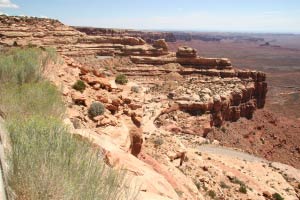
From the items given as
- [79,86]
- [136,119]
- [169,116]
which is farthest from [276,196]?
[169,116]

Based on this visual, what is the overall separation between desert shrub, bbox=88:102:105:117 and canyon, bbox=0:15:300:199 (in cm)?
28

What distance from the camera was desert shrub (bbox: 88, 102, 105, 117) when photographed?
1456 centimetres

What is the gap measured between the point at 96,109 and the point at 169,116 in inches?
873

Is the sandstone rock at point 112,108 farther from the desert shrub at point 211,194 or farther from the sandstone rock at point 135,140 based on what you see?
the desert shrub at point 211,194

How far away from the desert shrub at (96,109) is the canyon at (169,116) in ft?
Result: 0.92

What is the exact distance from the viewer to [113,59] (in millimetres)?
54375

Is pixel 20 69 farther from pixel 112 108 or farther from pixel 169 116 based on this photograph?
pixel 169 116

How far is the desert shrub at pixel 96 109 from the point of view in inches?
573

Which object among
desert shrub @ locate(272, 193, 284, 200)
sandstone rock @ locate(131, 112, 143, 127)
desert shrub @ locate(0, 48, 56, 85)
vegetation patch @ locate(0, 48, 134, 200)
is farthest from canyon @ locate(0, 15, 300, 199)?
vegetation patch @ locate(0, 48, 134, 200)

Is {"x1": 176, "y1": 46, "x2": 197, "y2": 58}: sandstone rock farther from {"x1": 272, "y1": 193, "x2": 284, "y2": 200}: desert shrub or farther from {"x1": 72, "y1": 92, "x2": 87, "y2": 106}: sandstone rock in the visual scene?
{"x1": 72, "y1": 92, "x2": 87, "y2": 106}: sandstone rock

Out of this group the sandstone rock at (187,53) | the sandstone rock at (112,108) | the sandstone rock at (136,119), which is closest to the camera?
the sandstone rock at (112,108)

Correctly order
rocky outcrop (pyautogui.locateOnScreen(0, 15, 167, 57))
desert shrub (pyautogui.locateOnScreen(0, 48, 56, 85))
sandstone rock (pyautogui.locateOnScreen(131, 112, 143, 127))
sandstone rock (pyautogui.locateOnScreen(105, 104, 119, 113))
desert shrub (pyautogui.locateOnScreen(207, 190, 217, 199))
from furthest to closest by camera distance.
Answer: rocky outcrop (pyautogui.locateOnScreen(0, 15, 167, 57)), sandstone rock (pyautogui.locateOnScreen(131, 112, 143, 127)), desert shrub (pyautogui.locateOnScreen(207, 190, 217, 199)), sandstone rock (pyautogui.locateOnScreen(105, 104, 119, 113)), desert shrub (pyautogui.locateOnScreen(0, 48, 56, 85))

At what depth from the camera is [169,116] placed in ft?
120

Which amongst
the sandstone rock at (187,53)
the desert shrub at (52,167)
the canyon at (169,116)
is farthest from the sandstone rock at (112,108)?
the sandstone rock at (187,53)
